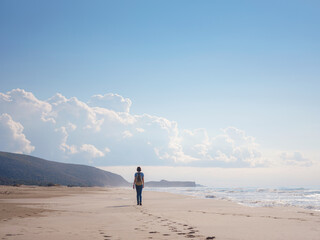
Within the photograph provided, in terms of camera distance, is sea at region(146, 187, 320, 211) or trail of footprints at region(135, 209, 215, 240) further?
sea at region(146, 187, 320, 211)

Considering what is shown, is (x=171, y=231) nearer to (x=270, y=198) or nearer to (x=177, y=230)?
(x=177, y=230)

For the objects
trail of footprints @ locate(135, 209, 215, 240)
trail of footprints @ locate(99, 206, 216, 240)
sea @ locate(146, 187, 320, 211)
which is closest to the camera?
trail of footprints @ locate(99, 206, 216, 240)

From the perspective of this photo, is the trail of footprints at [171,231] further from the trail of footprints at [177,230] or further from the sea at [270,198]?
the sea at [270,198]

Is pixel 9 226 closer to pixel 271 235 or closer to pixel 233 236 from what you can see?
pixel 233 236

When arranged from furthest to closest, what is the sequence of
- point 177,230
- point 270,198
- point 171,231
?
point 270,198 < point 177,230 < point 171,231

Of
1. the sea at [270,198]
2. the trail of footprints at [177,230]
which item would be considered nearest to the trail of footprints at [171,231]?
the trail of footprints at [177,230]

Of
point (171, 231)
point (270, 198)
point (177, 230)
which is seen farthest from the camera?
point (270, 198)

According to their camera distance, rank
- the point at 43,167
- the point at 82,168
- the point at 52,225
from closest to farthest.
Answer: the point at 52,225, the point at 43,167, the point at 82,168

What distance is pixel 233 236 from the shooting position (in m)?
7.27

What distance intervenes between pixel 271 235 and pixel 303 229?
1.64 m

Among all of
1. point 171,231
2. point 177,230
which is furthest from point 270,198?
point 171,231

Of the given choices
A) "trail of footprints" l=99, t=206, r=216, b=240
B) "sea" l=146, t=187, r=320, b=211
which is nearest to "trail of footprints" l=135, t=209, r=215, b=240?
"trail of footprints" l=99, t=206, r=216, b=240

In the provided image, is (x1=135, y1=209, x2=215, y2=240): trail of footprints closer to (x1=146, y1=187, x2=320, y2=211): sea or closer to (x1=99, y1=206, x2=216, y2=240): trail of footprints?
(x1=99, y1=206, x2=216, y2=240): trail of footprints

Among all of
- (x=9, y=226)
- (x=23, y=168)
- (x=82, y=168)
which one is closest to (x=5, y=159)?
(x=23, y=168)
